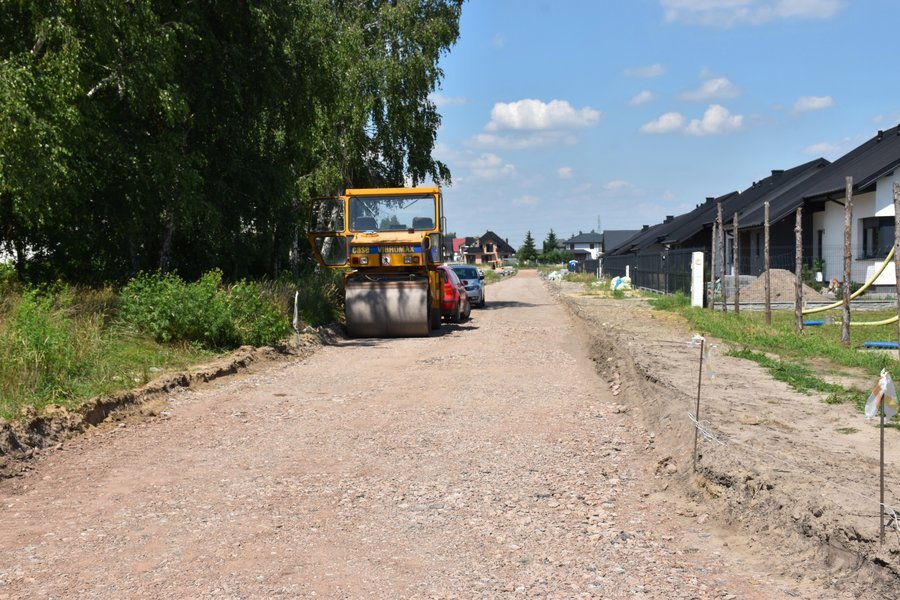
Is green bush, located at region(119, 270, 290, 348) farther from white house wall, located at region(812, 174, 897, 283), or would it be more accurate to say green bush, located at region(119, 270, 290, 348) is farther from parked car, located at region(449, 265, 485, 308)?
white house wall, located at region(812, 174, 897, 283)

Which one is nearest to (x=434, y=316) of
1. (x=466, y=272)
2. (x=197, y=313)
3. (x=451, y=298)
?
(x=451, y=298)

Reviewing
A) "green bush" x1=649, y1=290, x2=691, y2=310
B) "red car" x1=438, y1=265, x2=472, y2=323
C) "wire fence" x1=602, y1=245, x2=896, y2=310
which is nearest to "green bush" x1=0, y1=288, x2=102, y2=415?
"red car" x1=438, y1=265, x2=472, y2=323

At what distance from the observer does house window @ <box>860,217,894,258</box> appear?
29875 millimetres

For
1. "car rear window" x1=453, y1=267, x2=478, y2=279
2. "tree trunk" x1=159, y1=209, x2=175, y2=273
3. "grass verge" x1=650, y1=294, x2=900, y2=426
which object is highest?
"tree trunk" x1=159, y1=209, x2=175, y2=273

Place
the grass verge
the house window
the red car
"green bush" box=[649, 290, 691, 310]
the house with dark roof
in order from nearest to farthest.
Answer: the grass verge → the red car → "green bush" box=[649, 290, 691, 310] → the house with dark roof → the house window

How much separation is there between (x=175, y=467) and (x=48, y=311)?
19.1 ft

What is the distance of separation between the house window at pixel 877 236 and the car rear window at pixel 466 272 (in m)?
13.9

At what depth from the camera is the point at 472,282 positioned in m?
33.9

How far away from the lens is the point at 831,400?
963cm

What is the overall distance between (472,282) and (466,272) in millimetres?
569

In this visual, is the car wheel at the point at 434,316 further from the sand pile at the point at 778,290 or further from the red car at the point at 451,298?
the sand pile at the point at 778,290

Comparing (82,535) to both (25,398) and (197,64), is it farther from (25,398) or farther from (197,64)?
(197,64)

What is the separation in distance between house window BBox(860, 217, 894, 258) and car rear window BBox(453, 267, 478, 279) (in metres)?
13.9

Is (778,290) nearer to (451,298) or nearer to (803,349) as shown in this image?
(451,298)
